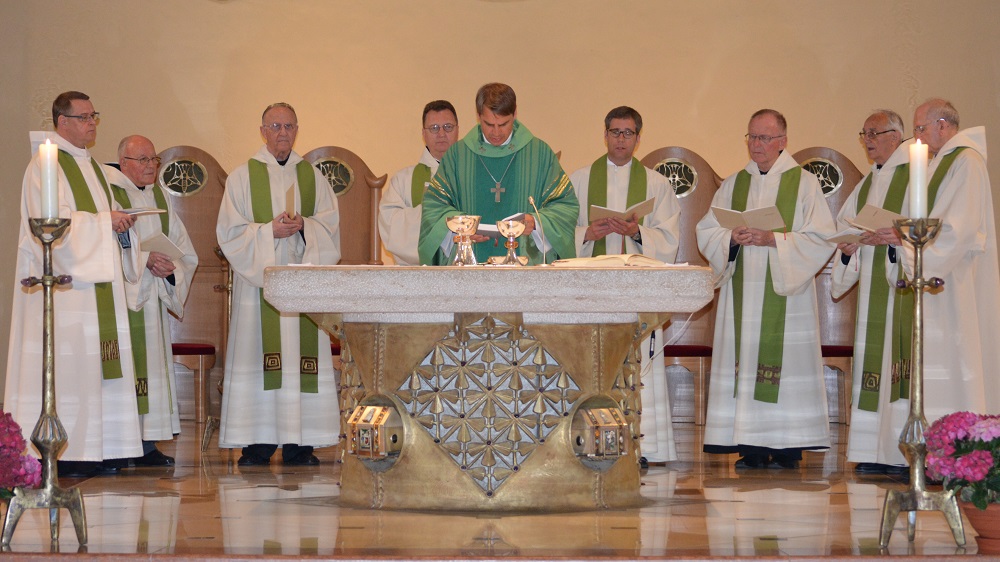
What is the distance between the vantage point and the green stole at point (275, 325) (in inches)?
305

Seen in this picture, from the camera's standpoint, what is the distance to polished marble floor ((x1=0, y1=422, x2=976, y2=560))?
4238 mm

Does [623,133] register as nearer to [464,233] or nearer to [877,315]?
[877,315]

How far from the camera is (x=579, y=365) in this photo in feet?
16.9

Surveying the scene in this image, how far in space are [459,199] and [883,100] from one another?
561cm

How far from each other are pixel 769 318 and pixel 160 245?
369 cm

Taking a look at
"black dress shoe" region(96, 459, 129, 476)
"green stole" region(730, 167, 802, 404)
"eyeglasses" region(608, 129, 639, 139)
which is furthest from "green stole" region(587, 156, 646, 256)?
"black dress shoe" region(96, 459, 129, 476)

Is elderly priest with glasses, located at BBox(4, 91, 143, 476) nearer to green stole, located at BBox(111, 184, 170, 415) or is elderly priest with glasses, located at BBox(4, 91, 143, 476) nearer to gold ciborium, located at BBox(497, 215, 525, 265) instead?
green stole, located at BBox(111, 184, 170, 415)

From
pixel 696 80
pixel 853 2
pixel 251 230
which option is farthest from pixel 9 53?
pixel 853 2

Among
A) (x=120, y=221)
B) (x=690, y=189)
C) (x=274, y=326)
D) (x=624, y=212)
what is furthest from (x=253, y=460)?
(x=690, y=189)

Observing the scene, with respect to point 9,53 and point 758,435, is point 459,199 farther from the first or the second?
point 9,53

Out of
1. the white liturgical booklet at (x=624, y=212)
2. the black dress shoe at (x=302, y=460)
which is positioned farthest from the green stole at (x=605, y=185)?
the black dress shoe at (x=302, y=460)

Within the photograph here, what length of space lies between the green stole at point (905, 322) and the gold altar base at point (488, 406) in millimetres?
2405

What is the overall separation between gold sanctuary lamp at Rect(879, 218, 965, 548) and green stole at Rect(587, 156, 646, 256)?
345 cm

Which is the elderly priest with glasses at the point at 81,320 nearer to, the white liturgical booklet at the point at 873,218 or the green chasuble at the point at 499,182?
the green chasuble at the point at 499,182
